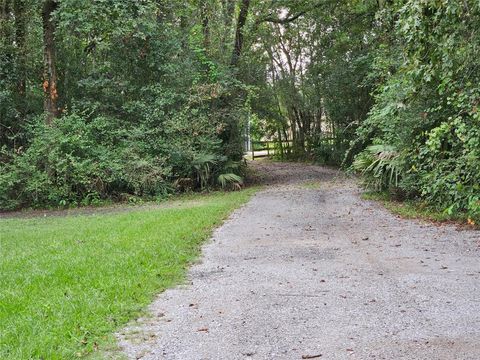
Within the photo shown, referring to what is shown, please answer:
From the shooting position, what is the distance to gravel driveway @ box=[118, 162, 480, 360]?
3725mm

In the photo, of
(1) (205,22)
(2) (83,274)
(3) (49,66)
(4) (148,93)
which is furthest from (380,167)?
(3) (49,66)

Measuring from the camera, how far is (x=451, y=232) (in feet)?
27.2

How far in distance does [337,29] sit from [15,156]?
13.5 meters

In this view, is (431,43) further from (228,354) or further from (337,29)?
(337,29)

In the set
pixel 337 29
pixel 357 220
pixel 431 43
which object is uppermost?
pixel 337 29

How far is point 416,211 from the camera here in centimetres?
Result: 1050

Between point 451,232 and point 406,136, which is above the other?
point 406,136

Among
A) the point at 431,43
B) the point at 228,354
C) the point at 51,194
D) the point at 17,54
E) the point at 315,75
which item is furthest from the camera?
the point at 315,75

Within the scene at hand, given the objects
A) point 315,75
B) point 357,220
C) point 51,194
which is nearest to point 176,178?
point 51,194

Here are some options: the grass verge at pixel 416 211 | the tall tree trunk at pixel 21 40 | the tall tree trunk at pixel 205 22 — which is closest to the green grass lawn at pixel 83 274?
the grass verge at pixel 416 211

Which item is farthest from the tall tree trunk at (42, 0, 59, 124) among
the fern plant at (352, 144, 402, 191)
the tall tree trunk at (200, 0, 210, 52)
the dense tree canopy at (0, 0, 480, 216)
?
the fern plant at (352, 144, 402, 191)

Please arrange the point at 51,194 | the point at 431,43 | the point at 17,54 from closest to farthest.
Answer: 1. the point at 431,43
2. the point at 51,194
3. the point at 17,54

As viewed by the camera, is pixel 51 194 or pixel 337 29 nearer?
pixel 51 194

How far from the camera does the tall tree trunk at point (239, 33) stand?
17.8 meters
